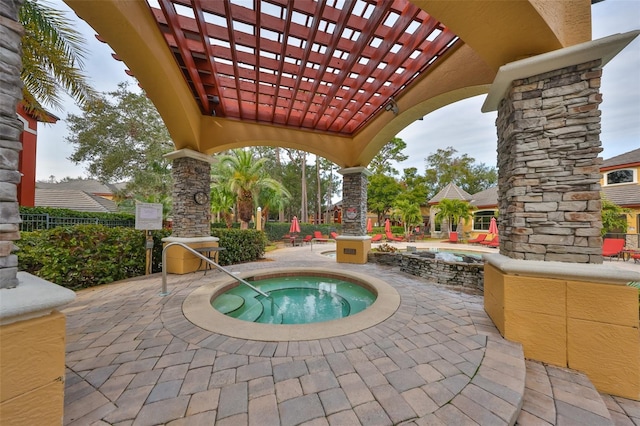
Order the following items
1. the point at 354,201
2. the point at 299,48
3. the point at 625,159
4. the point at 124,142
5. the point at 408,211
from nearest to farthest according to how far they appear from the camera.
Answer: the point at 299,48 < the point at 354,201 < the point at 625,159 < the point at 124,142 < the point at 408,211

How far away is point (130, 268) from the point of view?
561 cm

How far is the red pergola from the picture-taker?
3.34 metres

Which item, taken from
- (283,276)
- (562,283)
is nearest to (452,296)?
(562,283)

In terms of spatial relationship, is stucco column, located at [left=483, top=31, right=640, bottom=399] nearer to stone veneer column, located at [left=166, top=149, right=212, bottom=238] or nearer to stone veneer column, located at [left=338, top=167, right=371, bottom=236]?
stone veneer column, located at [left=338, top=167, right=371, bottom=236]

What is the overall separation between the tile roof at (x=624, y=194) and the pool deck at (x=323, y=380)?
15874 millimetres

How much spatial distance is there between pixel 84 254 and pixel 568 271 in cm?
820

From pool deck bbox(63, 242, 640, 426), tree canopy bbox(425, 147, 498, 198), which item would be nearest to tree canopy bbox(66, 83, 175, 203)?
pool deck bbox(63, 242, 640, 426)

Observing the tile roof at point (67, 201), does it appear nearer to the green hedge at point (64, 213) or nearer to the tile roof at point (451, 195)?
the green hedge at point (64, 213)

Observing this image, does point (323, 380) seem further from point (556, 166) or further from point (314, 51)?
point (314, 51)

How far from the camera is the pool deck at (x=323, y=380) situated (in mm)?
1622

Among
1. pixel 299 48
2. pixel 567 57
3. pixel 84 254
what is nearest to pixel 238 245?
pixel 84 254

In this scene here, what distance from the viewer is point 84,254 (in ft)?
15.9

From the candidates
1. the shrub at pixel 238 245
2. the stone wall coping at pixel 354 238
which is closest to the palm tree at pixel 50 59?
the shrub at pixel 238 245

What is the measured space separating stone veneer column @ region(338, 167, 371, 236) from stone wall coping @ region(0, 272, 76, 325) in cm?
675
